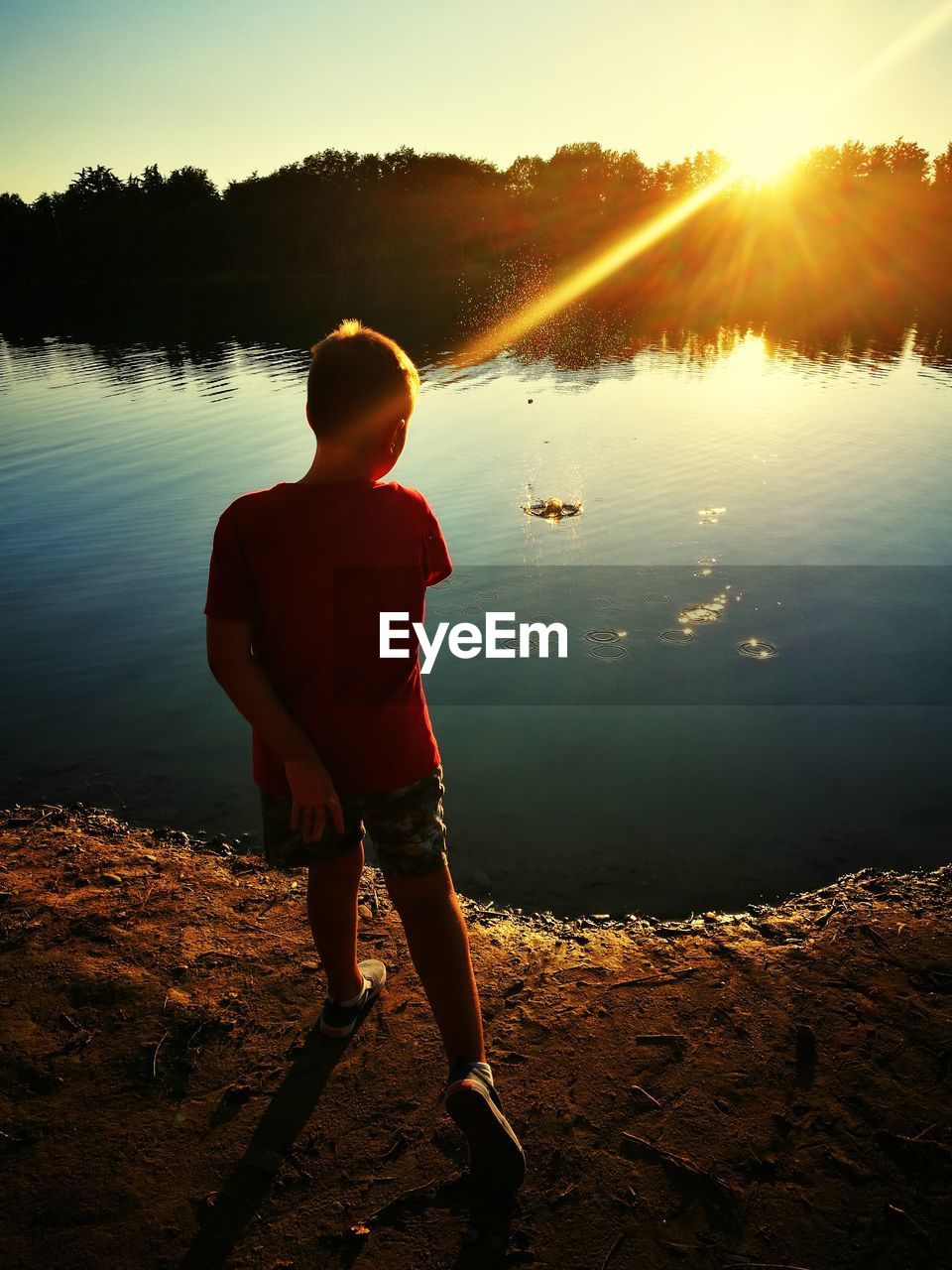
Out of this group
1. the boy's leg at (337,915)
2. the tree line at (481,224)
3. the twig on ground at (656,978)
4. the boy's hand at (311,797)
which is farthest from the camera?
the tree line at (481,224)

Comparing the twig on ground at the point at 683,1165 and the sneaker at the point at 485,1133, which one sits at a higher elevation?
the sneaker at the point at 485,1133

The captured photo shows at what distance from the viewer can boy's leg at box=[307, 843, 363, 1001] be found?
2350 mm

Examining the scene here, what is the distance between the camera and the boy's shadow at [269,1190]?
1946 millimetres

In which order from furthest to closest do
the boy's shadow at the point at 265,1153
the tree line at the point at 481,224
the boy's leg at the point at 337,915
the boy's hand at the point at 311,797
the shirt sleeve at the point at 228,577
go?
1. the tree line at the point at 481,224
2. the boy's leg at the point at 337,915
3. the boy's shadow at the point at 265,1153
4. the boy's hand at the point at 311,797
5. the shirt sleeve at the point at 228,577

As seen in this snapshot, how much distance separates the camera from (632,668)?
6.10 m

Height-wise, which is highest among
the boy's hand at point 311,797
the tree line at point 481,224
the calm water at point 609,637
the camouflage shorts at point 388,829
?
the tree line at point 481,224

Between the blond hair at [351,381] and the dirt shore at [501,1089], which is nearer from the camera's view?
the blond hair at [351,381]

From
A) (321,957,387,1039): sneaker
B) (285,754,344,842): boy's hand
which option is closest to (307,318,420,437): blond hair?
(285,754,344,842): boy's hand

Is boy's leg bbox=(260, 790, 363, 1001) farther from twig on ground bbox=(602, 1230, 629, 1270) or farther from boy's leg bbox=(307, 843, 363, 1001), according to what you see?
twig on ground bbox=(602, 1230, 629, 1270)

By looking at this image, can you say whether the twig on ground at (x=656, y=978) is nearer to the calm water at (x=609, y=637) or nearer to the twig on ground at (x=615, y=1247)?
the calm water at (x=609, y=637)

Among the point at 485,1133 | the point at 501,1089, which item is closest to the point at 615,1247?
the point at 485,1133

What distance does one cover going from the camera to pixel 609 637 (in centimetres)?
670

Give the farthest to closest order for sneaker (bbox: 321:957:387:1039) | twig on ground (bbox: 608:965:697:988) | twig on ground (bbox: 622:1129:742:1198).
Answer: twig on ground (bbox: 608:965:697:988) → sneaker (bbox: 321:957:387:1039) → twig on ground (bbox: 622:1129:742:1198)

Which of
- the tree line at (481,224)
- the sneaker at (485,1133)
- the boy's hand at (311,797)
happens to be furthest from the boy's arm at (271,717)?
the tree line at (481,224)
